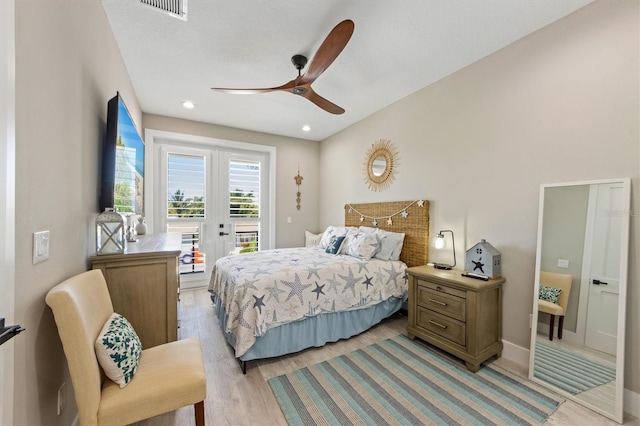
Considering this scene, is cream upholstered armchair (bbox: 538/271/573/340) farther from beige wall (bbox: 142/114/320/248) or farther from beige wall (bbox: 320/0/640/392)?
beige wall (bbox: 142/114/320/248)

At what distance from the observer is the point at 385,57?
240 cm

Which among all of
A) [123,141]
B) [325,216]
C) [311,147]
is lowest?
[325,216]

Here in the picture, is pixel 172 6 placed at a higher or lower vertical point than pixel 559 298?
higher

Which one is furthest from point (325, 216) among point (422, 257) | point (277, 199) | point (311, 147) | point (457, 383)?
point (457, 383)

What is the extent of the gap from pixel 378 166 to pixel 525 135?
5.79ft

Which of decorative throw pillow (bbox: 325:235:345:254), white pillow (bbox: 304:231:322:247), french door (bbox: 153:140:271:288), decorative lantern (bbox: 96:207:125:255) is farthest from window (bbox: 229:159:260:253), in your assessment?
decorative lantern (bbox: 96:207:125:255)

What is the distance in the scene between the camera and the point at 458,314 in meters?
2.17

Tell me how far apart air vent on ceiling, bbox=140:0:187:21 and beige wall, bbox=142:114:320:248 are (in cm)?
243

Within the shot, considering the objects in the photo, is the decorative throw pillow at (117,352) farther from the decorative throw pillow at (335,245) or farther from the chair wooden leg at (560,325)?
the chair wooden leg at (560,325)

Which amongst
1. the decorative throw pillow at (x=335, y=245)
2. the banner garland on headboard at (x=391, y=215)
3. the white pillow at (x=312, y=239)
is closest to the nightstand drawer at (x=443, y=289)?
the banner garland on headboard at (x=391, y=215)

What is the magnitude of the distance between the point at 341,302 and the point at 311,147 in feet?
11.2

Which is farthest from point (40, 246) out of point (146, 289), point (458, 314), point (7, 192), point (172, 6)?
point (458, 314)

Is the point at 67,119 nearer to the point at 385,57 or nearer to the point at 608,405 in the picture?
the point at 385,57

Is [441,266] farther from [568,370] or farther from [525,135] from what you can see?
[525,135]
